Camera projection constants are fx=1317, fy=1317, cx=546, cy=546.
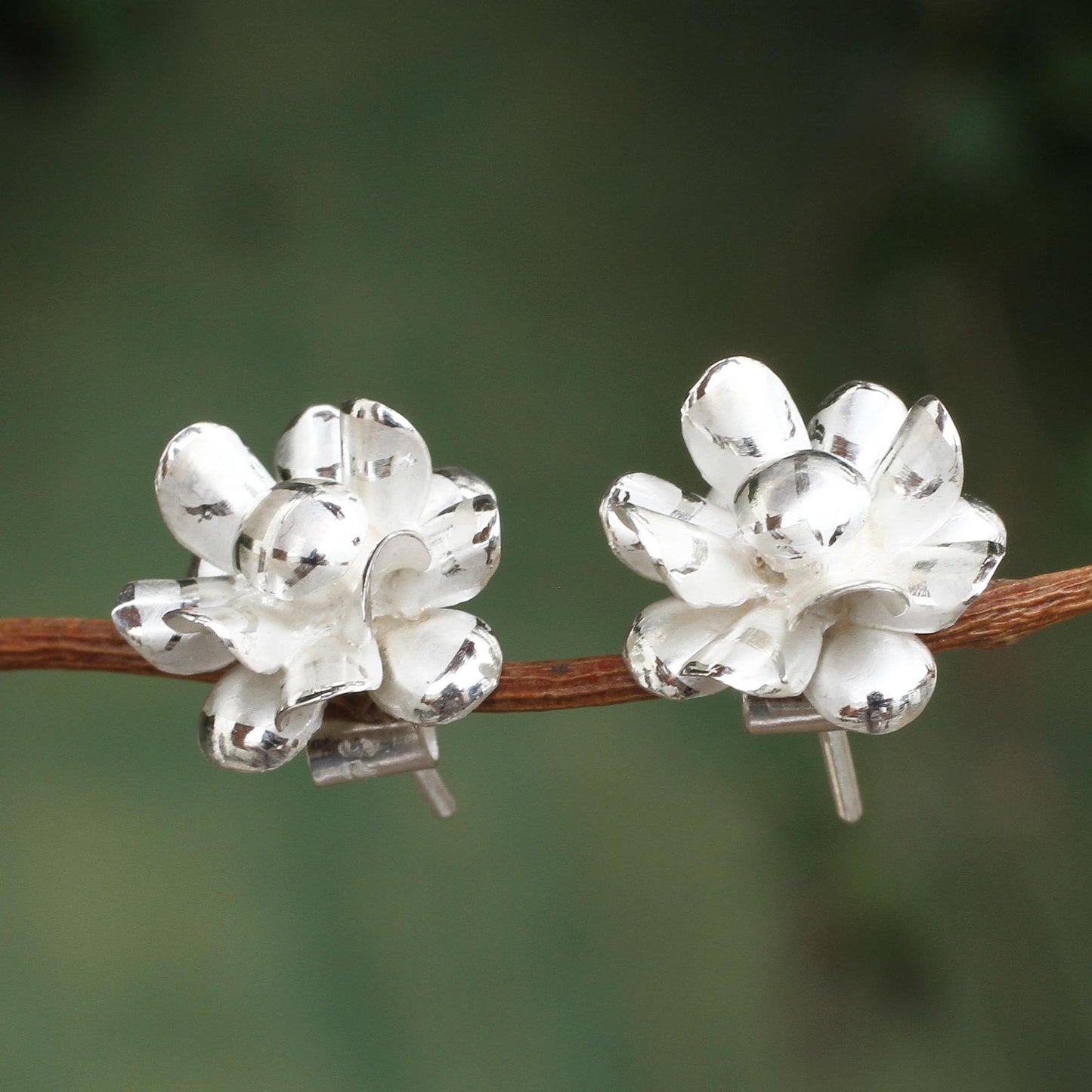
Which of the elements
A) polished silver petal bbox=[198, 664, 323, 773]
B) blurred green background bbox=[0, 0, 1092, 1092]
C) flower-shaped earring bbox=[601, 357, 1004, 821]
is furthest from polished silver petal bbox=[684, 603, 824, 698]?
blurred green background bbox=[0, 0, 1092, 1092]

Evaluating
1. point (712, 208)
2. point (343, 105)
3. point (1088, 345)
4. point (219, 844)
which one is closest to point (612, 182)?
point (712, 208)

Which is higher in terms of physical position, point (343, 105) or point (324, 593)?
point (343, 105)

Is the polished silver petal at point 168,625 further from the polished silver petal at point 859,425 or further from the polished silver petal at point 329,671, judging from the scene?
the polished silver petal at point 859,425

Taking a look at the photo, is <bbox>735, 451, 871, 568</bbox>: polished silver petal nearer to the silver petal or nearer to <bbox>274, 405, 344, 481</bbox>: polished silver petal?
the silver petal

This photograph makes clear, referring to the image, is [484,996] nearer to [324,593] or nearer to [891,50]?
[324,593]

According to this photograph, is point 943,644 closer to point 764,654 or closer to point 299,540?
point 764,654

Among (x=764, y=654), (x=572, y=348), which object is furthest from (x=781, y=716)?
(x=572, y=348)
